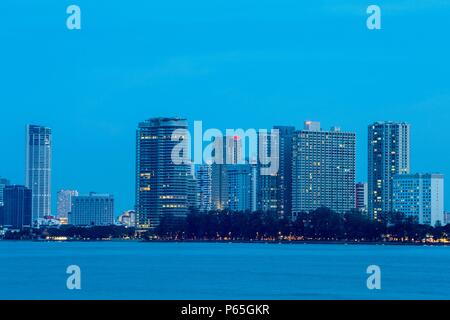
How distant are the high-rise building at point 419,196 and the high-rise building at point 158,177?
24.0 meters

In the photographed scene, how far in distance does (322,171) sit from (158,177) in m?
18.9

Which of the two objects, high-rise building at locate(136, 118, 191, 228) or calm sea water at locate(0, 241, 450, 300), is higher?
high-rise building at locate(136, 118, 191, 228)

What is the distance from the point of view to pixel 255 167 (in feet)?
389

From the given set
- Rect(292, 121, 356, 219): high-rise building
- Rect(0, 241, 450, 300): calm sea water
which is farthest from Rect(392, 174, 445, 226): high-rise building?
Rect(0, 241, 450, 300): calm sea water

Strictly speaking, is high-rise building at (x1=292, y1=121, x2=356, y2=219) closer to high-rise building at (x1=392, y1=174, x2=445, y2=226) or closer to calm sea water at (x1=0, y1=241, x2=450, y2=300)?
high-rise building at (x1=392, y1=174, x2=445, y2=226)

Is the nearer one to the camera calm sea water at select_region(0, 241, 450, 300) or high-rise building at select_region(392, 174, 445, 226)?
calm sea water at select_region(0, 241, 450, 300)

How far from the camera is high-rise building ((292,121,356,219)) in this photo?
11888 cm

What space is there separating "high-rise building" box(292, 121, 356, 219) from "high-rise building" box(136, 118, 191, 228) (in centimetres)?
1276

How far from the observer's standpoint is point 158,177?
11900cm

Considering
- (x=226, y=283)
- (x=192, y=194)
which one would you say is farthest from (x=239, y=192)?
(x=226, y=283)

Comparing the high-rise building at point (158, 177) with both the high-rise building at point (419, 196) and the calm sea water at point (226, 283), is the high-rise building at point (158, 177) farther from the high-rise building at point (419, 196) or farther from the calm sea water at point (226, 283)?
the calm sea water at point (226, 283)

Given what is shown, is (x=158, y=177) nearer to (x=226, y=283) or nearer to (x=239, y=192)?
(x=239, y=192)

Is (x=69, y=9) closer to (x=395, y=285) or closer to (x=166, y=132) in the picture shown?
(x=395, y=285)
